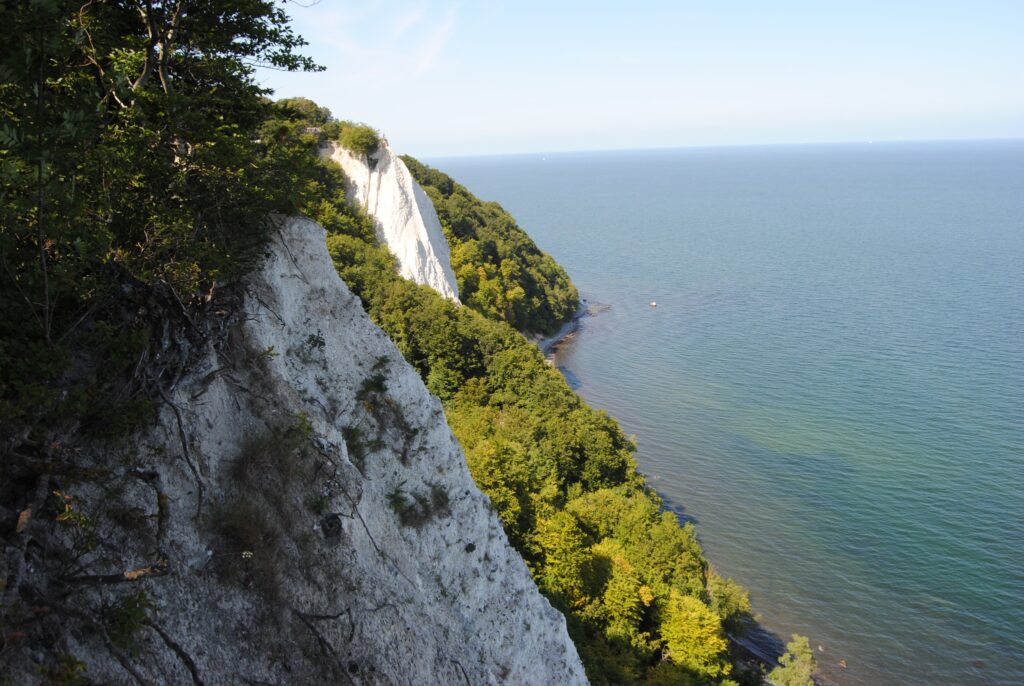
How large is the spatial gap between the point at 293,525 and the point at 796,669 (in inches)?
935

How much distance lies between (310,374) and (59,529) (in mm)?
6625

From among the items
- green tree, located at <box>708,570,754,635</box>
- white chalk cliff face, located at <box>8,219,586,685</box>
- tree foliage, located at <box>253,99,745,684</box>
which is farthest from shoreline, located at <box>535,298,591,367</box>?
white chalk cliff face, located at <box>8,219,586,685</box>

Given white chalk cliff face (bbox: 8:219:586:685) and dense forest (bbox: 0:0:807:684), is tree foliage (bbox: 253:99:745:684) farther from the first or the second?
white chalk cliff face (bbox: 8:219:586:685)

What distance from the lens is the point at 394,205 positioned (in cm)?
4241

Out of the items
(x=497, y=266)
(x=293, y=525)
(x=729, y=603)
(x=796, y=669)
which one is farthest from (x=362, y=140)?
(x=796, y=669)

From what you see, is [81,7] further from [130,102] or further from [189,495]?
[189,495]

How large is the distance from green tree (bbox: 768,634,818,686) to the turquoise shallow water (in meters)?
2.99

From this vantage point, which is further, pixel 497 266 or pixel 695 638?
pixel 497 266

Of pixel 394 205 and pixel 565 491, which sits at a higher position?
pixel 394 205

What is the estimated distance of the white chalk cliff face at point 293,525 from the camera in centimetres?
839

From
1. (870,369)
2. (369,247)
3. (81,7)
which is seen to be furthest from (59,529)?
(870,369)

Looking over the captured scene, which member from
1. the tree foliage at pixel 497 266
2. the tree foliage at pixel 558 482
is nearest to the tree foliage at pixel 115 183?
the tree foliage at pixel 558 482

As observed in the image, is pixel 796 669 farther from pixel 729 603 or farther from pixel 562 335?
pixel 562 335

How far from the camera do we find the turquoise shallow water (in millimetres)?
30094
